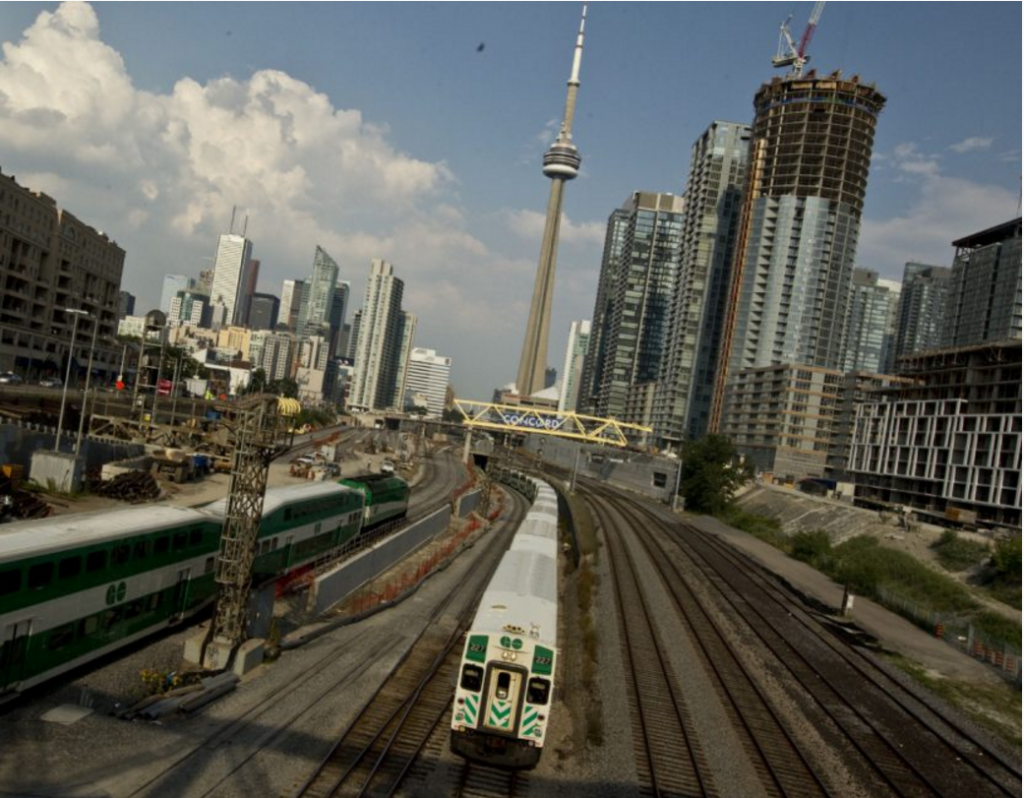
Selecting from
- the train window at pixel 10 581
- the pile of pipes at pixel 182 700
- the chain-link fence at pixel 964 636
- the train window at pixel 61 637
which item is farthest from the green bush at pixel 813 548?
the train window at pixel 10 581

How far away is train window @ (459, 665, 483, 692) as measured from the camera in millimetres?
16703

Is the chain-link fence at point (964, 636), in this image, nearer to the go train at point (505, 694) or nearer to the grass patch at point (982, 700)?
the grass patch at point (982, 700)

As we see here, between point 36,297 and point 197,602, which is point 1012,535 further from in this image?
point 36,297

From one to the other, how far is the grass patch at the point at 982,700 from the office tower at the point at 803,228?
123 meters

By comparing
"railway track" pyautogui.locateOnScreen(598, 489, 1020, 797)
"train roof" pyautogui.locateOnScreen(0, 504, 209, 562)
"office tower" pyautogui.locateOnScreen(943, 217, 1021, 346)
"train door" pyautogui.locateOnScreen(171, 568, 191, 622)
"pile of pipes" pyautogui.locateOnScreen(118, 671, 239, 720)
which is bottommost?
"railway track" pyautogui.locateOnScreen(598, 489, 1020, 797)

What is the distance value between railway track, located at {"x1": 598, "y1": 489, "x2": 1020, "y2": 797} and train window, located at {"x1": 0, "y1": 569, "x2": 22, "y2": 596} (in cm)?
1713

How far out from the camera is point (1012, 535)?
64938 millimetres

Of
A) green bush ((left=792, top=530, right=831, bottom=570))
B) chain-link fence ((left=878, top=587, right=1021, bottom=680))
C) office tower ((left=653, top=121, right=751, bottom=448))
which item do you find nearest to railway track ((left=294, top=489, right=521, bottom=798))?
chain-link fence ((left=878, top=587, right=1021, bottom=680))

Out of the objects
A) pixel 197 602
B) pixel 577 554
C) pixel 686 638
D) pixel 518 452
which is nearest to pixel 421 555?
pixel 577 554

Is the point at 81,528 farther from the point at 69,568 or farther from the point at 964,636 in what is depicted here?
the point at 964,636

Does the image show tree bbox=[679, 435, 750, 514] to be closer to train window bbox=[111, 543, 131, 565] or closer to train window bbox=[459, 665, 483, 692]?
train window bbox=[459, 665, 483, 692]

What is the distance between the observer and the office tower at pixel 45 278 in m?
86.1

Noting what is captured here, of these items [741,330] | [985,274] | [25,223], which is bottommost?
[25,223]

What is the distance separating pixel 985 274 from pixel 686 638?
161 m
